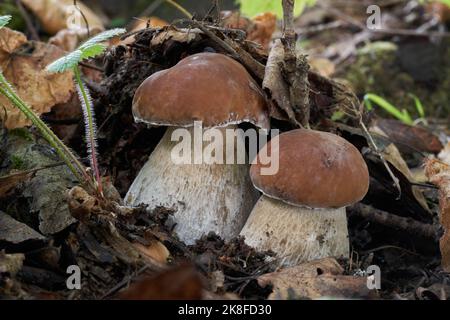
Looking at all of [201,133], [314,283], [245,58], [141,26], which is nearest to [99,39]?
[201,133]

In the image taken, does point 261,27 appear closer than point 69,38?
Yes

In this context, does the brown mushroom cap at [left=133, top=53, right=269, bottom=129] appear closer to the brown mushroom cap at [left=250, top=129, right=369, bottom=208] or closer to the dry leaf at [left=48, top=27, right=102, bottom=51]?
the brown mushroom cap at [left=250, top=129, right=369, bottom=208]

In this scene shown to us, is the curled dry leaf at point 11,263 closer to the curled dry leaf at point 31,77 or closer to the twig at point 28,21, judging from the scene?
the curled dry leaf at point 31,77

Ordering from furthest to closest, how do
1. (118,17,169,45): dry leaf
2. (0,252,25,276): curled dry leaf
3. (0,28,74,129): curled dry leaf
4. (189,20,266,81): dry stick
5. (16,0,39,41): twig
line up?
1. (16,0,39,41): twig
2. (0,28,74,129): curled dry leaf
3. (118,17,169,45): dry leaf
4. (189,20,266,81): dry stick
5. (0,252,25,276): curled dry leaf

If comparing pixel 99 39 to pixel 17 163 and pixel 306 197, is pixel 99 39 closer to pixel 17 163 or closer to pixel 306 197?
pixel 17 163

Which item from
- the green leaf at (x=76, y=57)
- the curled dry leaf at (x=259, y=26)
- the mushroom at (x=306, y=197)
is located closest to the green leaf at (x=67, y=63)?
the green leaf at (x=76, y=57)

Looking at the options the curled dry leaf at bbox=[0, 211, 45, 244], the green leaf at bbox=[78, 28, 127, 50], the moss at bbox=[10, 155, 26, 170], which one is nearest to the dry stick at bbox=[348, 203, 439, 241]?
the green leaf at bbox=[78, 28, 127, 50]
